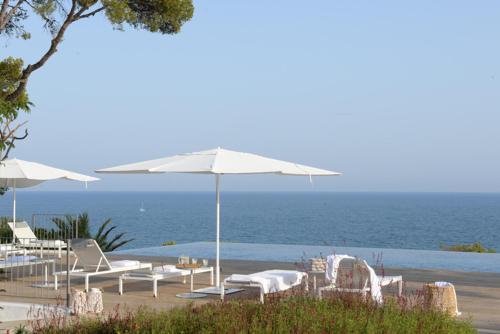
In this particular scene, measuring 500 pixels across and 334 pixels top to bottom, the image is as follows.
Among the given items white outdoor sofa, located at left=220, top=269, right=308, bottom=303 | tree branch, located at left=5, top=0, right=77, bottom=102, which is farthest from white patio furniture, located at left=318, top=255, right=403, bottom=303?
Answer: tree branch, located at left=5, top=0, right=77, bottom=102

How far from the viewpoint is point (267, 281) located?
944 cm

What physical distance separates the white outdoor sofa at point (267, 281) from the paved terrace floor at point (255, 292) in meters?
0.26

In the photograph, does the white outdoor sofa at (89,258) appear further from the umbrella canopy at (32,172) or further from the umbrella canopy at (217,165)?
the umbrella canopy at (32,172)

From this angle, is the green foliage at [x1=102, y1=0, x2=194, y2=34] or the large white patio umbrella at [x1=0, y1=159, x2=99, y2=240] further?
the large white patio umbrella at [x1=0, y1=159, x2=99, y2=240]

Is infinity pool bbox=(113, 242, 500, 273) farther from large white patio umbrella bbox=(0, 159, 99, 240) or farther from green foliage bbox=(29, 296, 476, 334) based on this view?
green foliage bbox=(29, 296, 476, 334)

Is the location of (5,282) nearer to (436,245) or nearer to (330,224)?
(436,245)

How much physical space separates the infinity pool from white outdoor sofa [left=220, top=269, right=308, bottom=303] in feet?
12.3

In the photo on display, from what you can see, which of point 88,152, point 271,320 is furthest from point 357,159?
point 271,320

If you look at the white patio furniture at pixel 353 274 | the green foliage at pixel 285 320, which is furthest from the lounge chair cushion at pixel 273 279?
the green foliage at pixel 285 320

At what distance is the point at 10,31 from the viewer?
11641 millimetres

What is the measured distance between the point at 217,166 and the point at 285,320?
466 cm

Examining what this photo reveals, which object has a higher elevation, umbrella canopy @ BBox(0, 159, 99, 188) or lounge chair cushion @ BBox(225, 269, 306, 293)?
umbrella canopy @ BBox(0, 159, 99, 188)

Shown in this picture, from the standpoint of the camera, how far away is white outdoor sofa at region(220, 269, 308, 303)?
9.36 meters

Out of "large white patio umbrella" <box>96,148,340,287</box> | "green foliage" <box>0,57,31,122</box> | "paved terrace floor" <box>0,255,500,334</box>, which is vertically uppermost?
"green foliage" <box>0,57,31,122</box>
